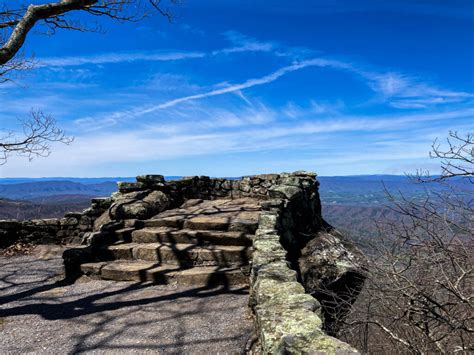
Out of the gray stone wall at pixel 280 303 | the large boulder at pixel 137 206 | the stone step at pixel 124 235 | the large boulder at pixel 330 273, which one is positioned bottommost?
the large boulder at pixel 330 273

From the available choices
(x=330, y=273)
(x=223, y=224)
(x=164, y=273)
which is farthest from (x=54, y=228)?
(x=330, y=273)

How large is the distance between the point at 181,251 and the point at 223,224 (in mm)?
1334

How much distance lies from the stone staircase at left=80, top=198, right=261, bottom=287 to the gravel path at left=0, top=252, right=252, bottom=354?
31 cm

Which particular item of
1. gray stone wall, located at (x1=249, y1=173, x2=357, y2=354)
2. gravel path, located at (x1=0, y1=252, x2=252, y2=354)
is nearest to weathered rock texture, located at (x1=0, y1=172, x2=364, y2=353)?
gray stone wall, located at (x1=249, y1=173, x2=357, y2=354)

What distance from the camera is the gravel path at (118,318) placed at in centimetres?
429

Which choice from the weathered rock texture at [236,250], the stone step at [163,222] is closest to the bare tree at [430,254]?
the weathered rock texture at [236,250]

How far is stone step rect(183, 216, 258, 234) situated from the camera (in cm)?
787

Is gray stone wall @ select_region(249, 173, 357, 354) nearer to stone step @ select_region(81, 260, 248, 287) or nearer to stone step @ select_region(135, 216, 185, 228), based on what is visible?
stone step @ select_region(81, 260, 248, 287)

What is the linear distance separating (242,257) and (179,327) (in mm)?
2479

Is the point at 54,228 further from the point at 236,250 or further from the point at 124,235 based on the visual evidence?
the point at 236,250

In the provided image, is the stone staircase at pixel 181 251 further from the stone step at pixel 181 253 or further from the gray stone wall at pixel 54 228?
the gray stone wall at pixel 54 228

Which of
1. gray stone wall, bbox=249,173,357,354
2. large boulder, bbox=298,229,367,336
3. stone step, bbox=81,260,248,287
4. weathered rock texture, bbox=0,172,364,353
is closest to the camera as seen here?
gray stone wall, bbox=249,173,357,354

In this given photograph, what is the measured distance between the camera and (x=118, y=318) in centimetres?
508

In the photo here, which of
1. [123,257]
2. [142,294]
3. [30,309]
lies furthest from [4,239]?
[142,294]
